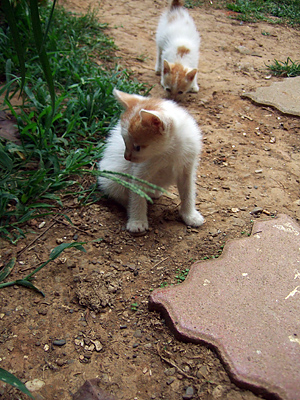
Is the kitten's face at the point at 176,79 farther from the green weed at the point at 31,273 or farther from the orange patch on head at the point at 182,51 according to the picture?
the green weed at the point at 31,273

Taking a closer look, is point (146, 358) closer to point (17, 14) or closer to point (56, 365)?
point (56, 365)

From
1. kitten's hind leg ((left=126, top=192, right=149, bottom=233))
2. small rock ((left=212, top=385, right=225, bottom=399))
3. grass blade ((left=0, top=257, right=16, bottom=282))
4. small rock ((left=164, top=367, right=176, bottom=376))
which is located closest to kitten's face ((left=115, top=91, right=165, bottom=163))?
kitten's hind leg ((left=126, top=192, right=149, bottom=233))

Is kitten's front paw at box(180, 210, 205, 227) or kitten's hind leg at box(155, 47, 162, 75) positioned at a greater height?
kitten's hind leg at box(155, 47, 162, 75)

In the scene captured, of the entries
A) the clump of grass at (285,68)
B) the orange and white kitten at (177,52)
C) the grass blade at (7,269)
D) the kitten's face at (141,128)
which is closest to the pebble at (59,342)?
the grass blade at (7,269)

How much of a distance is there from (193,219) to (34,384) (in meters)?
1.47

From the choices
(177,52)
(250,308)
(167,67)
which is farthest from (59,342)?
(177,52)

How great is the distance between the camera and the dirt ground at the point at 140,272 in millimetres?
1615

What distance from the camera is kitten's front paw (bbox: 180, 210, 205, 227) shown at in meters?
2.59

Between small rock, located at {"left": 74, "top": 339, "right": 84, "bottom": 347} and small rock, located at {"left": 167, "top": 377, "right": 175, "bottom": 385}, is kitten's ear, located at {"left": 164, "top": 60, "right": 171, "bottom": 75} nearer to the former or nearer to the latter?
small rock, located at {"left": 74, "top": 339, "right": 84, "bottom": 347}

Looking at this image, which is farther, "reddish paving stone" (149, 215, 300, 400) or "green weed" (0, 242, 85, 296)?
"green weed" (0, 242, 85, 296)

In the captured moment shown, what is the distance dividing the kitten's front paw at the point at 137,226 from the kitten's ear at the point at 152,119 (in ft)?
2.29

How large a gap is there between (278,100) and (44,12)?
10.5ft

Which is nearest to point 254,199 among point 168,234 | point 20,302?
point 168,234

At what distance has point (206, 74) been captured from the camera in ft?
16.8
